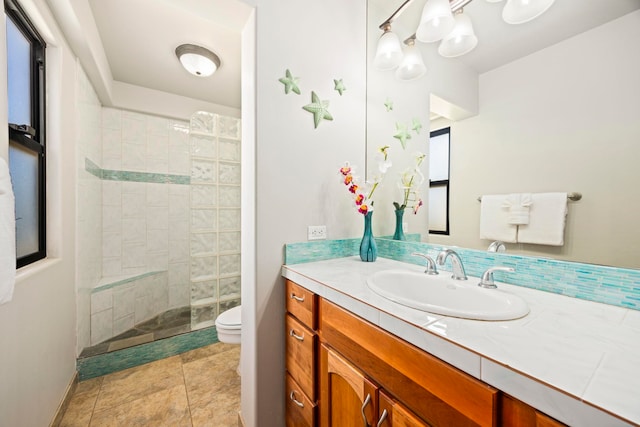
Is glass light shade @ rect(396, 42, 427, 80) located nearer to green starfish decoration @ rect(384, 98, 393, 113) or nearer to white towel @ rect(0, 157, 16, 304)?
green starfish decoration @ rect(384, 98, 393, 113)

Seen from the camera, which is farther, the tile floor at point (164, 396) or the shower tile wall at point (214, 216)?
the shower tile wall at point (214, 216)

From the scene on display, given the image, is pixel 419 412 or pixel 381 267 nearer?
pixel 419 412

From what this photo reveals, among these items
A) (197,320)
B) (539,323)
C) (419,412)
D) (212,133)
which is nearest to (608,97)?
(539,323)

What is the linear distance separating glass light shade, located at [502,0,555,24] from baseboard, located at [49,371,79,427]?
297 centimetres

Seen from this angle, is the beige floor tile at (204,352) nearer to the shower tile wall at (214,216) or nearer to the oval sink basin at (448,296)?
the shower tile wall at (214,216)

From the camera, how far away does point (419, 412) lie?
0.62 meters

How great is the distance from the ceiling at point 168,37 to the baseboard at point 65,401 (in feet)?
7.48

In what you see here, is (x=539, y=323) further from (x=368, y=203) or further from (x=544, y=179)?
(x=368, y=203)

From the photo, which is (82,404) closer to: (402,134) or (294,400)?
(294,400)

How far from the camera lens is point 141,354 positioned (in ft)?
6.39

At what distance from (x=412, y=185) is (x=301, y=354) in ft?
3.53

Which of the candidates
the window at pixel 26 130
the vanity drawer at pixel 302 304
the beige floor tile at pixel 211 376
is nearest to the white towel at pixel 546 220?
the vanity drawer at pixel 302 304

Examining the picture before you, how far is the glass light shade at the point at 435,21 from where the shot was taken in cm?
119

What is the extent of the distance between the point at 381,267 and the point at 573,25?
1.17 meters
